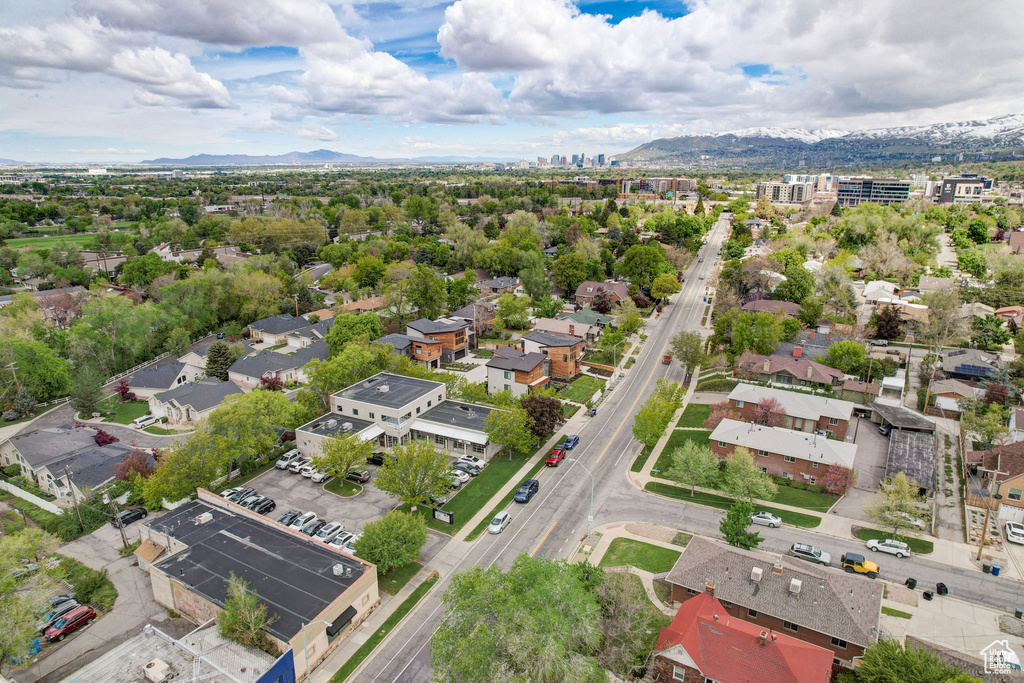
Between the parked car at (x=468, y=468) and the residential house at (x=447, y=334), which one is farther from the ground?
the residential house at (x=447, y=334)

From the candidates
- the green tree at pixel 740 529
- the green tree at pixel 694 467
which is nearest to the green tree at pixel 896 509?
the green tree at pixel 740 529

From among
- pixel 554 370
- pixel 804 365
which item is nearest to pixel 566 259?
pixel 554 370

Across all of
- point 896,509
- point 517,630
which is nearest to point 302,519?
point 517,630

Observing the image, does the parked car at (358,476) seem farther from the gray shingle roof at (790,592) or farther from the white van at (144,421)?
the white van at (144,421)

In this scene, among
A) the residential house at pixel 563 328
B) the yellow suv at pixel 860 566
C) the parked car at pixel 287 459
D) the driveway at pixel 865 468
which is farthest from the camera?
the residential house at pixel 563 328

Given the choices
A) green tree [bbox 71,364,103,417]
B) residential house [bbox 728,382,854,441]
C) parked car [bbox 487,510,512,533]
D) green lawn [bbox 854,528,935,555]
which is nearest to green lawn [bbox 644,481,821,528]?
green lawn [bbox 854,528,935,555]

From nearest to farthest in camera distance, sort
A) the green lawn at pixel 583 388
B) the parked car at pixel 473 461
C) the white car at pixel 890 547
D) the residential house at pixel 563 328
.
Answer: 1. the white car at pixel 890 547
2. the parked car at pixel 473 461
3. the green lawn at pixel 583 388
4. the residential house at pixel 563 328
